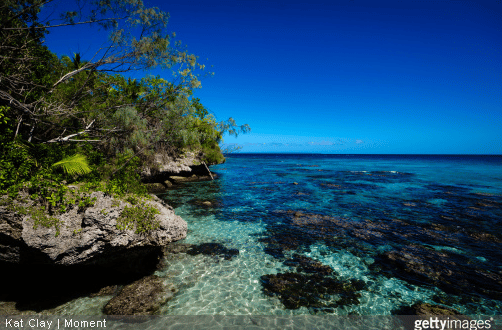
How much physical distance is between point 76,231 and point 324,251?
9117 mm

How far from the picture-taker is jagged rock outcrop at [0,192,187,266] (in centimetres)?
522

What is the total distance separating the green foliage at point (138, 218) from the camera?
20.9 feet

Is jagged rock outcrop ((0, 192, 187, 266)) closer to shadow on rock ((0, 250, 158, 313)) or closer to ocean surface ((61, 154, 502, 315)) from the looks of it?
shadow on rock ((0, 250, 158, 313))

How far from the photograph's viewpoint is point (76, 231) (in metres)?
5.66

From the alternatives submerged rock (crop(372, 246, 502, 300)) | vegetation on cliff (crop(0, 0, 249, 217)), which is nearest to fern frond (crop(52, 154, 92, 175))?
vegetation on cliff (crop(0, 0, 249, 217))

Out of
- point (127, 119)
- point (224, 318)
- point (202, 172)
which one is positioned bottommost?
point (224, 318)

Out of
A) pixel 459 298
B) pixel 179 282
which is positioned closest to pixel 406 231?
pixel 459 298

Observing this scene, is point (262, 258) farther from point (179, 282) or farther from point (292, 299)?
point (179, 282)

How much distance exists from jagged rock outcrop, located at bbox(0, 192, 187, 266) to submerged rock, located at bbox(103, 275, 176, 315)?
0.85 m

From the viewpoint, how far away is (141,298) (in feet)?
20.4

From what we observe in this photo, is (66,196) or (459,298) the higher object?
(66,196)

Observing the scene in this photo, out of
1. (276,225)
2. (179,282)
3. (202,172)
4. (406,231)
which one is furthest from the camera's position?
(202,172)

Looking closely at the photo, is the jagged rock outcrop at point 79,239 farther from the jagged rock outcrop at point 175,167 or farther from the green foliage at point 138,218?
the jagged rock outcrop at point 175,167

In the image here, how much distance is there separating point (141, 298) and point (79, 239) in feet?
7.98
